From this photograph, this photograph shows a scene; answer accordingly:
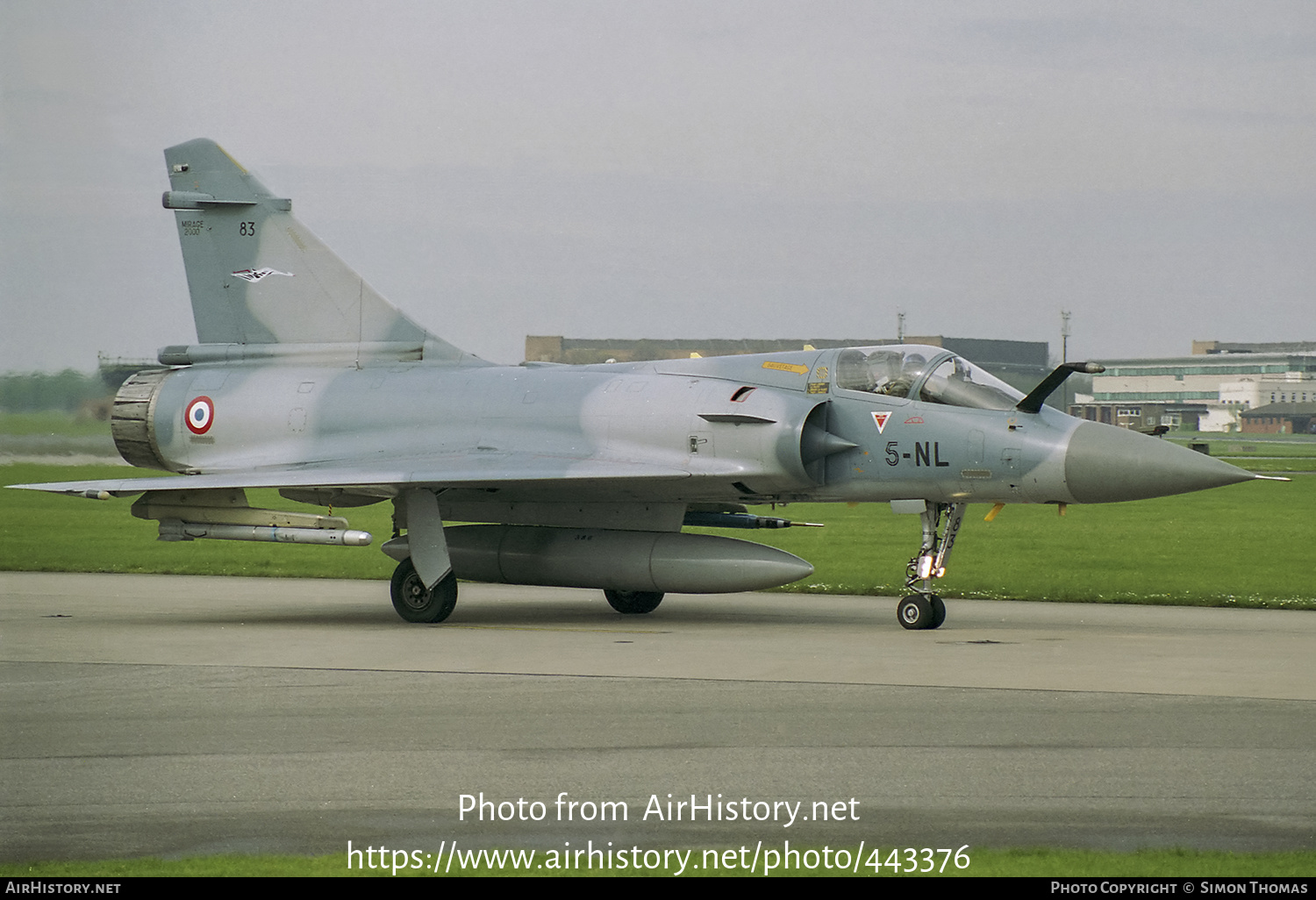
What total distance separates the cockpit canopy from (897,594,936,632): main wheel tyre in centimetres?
177

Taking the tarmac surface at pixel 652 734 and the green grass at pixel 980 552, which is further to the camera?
the green grass at pixel 980 552

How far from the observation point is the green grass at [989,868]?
194 inches

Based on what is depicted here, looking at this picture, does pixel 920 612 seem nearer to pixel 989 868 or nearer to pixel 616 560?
pixel 616 560

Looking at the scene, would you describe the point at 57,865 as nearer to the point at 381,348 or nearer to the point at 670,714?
the point at 670,714

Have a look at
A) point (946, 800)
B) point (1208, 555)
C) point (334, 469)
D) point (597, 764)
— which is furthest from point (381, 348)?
point (1208, 555)

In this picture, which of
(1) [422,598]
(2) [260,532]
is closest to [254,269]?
(2) [260,532]

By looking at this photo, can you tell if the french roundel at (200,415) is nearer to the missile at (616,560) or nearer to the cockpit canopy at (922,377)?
the missile at (616,560)

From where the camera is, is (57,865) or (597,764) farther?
(597,764)

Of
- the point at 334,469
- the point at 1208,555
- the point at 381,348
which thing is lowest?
the point at 1208,555

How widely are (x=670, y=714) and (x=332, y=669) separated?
309cm

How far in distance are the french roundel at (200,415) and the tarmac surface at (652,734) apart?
8.72ft

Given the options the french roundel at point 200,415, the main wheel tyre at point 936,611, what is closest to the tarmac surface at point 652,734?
the main wheel tyre at point 936,611

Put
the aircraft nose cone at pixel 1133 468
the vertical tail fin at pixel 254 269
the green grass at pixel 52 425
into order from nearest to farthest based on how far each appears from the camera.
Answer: the green grass at pixel 52 425 → the aircraft nose cone at pixel 1133 468 → the vertical tail fin at pixel 254 269

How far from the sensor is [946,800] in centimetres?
612
